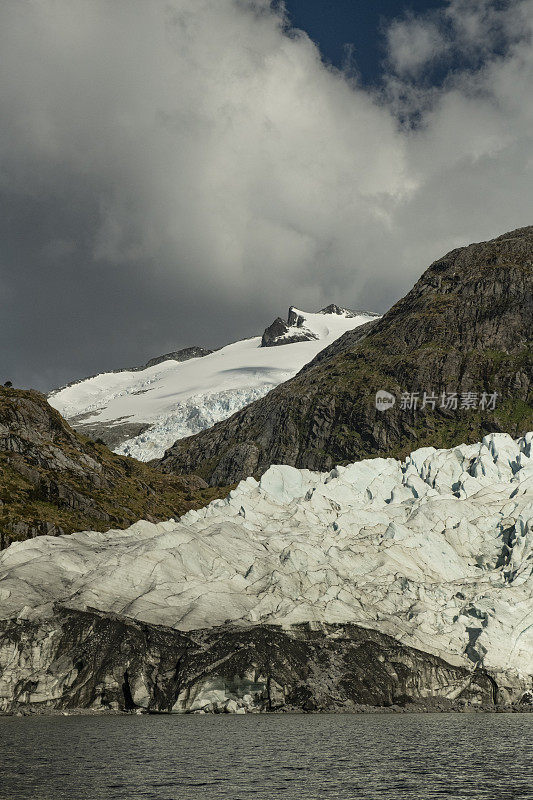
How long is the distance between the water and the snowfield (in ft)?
59.0

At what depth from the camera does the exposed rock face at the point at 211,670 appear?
98.4 m

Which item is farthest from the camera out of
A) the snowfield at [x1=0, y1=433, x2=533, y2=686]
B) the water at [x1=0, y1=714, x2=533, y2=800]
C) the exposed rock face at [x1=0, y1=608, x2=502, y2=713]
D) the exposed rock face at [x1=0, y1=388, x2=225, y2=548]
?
the exposed rock face at [x1=0, y1=388, x2=225, y2=548]

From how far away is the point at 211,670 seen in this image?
9856 centimetres

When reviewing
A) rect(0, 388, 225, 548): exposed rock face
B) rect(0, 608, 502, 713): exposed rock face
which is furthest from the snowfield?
rect(0, 388, 225, 548): exposed rock face

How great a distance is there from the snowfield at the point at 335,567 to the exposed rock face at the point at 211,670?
283 centimetres

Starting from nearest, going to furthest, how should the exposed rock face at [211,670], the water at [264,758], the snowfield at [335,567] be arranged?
the water at [264,758] → the exposed rock face at [211,670] → the snowfield at [335,567]

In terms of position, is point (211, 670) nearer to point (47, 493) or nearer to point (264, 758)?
point (264, 758)

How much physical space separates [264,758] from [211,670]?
36307 mm

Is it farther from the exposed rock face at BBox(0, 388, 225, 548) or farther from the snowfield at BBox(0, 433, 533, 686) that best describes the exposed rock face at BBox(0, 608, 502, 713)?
the exposed rock face at BBox(0, 388, 225, 548)

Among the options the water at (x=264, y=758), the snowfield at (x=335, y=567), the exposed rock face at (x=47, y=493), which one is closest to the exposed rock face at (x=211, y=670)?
the snowfield at (x=335, y=567)

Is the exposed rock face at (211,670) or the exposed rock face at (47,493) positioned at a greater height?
the exposed rock face at (47,493)

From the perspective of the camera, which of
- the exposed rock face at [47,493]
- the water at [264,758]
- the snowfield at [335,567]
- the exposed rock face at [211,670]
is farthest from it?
the exposed rock face at [47,493]

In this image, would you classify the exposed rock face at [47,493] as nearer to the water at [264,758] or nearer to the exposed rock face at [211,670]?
the exposed rock face at [211,670]

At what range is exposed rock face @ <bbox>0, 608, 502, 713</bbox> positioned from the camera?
98438mm
